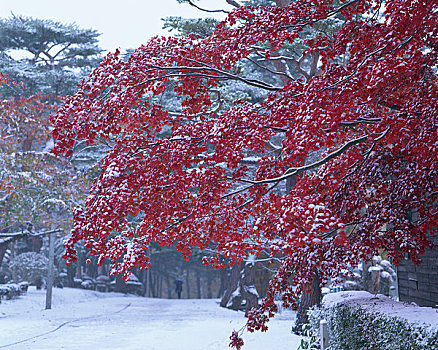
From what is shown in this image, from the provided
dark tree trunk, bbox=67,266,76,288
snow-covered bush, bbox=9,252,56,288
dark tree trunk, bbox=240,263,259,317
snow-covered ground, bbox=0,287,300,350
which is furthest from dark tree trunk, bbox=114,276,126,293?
dark tree trunk, bbox=240,263,259,317

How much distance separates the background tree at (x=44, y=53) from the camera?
2609cm

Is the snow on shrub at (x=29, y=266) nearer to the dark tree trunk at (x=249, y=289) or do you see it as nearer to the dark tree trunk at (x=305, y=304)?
the dark tree trunk at (x=249, y=289)

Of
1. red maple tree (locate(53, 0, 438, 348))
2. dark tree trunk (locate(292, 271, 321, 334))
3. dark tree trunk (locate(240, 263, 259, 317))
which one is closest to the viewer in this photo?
red maple tree (locate(53, 0, 438, 348))

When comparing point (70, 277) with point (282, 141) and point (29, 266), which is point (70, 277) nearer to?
point (29, 266)

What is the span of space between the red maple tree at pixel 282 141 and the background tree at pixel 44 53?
2075cm

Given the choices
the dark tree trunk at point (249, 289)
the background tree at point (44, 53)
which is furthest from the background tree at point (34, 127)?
the dark tree trunk at point (249, 289)

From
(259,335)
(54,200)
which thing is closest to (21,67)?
(54,200)

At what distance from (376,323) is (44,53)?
27521 millimetres

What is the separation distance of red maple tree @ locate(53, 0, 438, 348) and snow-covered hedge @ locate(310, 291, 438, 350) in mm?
711

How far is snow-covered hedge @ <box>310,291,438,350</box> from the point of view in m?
4.73

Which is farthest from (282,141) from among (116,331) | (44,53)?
(44,53)

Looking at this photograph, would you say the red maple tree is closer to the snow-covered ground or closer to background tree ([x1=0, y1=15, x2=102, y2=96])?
the snow-covered ground

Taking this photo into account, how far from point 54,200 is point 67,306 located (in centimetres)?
970

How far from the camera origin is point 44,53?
28.8 m
